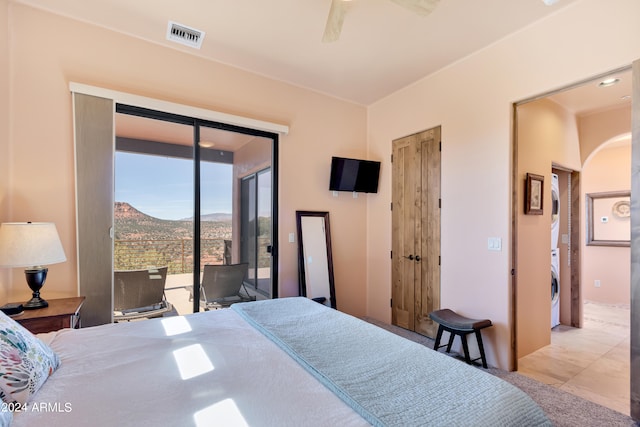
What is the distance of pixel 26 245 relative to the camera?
2021 mm

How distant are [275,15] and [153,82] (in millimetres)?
1318

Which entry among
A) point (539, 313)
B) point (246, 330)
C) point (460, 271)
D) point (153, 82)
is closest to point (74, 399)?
point (246, 330)

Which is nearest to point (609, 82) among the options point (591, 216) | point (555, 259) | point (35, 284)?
point (555, 259)

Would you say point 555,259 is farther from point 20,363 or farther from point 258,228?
point 20,363

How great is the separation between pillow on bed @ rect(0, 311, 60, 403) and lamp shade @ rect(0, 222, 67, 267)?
0.99 meters

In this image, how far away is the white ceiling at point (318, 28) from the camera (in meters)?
2.36

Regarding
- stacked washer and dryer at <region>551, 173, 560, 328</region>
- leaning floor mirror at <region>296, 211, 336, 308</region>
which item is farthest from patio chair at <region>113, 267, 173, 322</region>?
stacked washer and dryer at <region>551, 173, 560, 328</region>

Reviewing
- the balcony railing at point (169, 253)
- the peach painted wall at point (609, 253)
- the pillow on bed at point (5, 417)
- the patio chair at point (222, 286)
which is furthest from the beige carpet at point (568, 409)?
the peach painted wall at point (609, 253)

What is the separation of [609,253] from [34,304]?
24.6 ft

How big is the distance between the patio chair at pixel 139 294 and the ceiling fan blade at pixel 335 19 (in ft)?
8.78

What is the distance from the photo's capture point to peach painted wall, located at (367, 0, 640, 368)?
223 centimetres

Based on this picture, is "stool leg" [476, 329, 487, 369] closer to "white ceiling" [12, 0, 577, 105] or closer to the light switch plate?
the light switch plate

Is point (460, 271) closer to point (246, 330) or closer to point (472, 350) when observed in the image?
point (472, 350)

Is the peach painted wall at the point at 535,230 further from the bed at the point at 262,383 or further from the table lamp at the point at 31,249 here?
the table lamp at the point at 31,249
